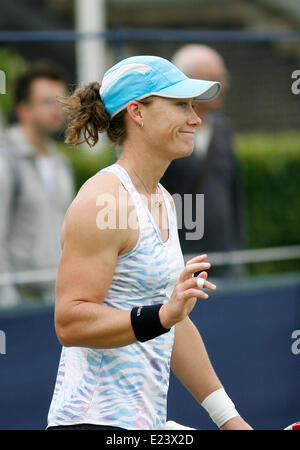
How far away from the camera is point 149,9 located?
47.1 feet

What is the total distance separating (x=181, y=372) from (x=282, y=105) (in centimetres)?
429

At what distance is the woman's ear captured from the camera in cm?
296

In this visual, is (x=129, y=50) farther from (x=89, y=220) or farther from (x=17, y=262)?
(x=89, y=220)

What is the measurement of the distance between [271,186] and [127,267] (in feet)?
18.7

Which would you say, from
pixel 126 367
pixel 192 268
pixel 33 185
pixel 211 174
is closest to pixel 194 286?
pixel 192 268

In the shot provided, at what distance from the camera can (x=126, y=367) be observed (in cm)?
283

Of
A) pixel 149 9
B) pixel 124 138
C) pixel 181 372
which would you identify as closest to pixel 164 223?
pixel 124 138

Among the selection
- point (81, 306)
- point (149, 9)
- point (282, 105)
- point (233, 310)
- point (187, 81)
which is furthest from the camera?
point (149, 9)

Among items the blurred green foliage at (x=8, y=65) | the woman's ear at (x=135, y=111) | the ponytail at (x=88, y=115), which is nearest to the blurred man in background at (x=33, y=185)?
the blurred green foliage at (x=8, y=65)

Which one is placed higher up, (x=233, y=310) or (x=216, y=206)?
(x=216, y=206)

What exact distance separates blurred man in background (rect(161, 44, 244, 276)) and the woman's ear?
245cm

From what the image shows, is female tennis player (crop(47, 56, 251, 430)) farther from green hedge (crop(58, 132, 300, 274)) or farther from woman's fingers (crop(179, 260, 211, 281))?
green hedge (crop(58, 132, 300, 274))

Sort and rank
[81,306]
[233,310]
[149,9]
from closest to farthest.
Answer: [81,306] < [233,310] < [149,9]

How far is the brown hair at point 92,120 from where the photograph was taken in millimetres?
3043
